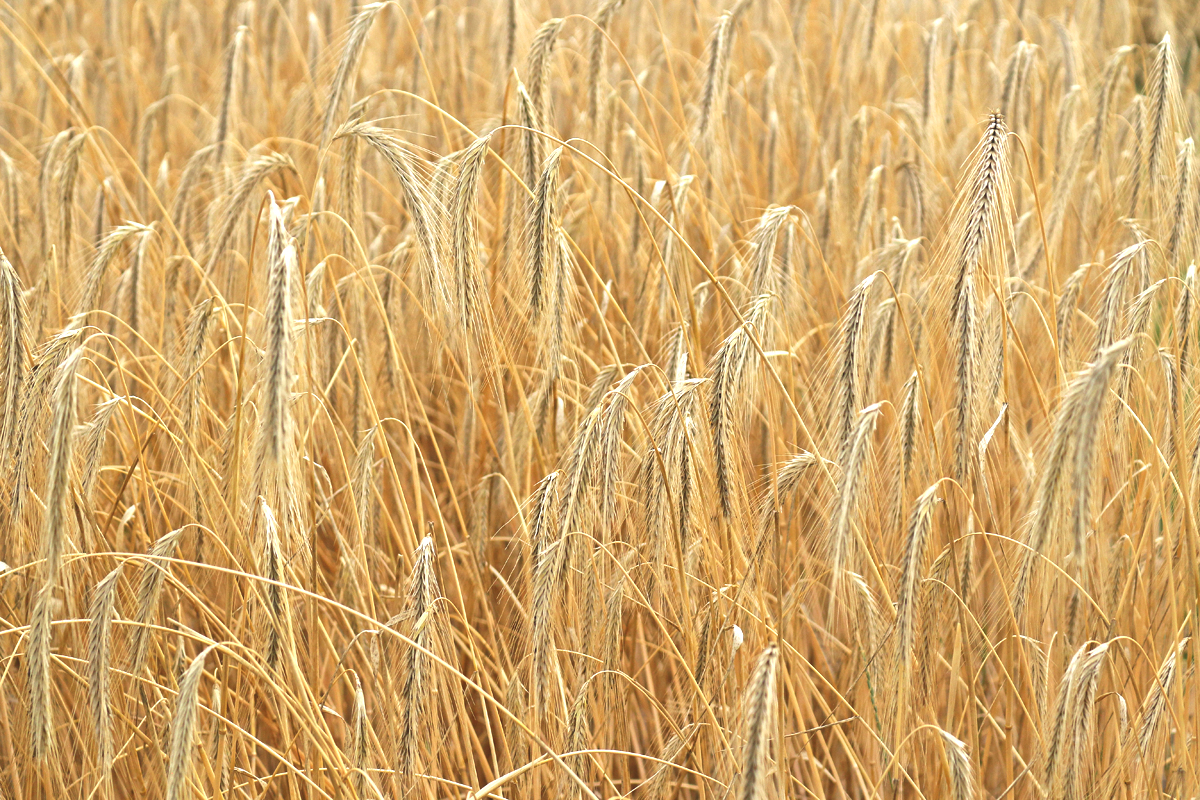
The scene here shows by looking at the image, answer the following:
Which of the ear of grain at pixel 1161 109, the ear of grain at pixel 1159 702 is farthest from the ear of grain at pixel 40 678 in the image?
the ear of grain at pixel 1161 109

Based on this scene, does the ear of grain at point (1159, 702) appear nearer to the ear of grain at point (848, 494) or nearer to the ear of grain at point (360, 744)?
the ear of grain at point (848, 494)

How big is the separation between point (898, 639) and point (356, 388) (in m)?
1.13

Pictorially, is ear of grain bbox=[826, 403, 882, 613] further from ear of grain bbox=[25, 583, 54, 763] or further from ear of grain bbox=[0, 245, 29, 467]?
ear of grain bbox=[0, 245, 29, 467]

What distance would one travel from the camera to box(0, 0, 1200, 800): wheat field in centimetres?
121

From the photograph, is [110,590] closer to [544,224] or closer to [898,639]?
[544,224]

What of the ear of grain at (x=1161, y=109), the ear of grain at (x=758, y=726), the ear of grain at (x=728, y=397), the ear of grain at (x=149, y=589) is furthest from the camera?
the ear of grain at (x=1161, y=109)

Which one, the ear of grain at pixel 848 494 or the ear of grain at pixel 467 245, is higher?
the ear of grain at pixel 467 245

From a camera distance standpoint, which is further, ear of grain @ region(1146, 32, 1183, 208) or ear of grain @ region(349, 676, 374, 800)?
ear of grain @ region(1146, 32, 1183, 208)

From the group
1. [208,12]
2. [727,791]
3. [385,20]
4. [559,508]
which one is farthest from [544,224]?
[208,12]

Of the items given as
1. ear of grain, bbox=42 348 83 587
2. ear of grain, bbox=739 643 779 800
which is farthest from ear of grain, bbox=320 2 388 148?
ear of grain, bbox=739 643 779 800

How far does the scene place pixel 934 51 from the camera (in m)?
2.46

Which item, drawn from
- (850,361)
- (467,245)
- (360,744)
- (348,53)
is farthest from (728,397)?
(348,53)

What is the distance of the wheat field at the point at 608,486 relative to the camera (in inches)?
47.5

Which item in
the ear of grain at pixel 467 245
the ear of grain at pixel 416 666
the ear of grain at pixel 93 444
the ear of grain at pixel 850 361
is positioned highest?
the ear of grain at pixel 467 245
